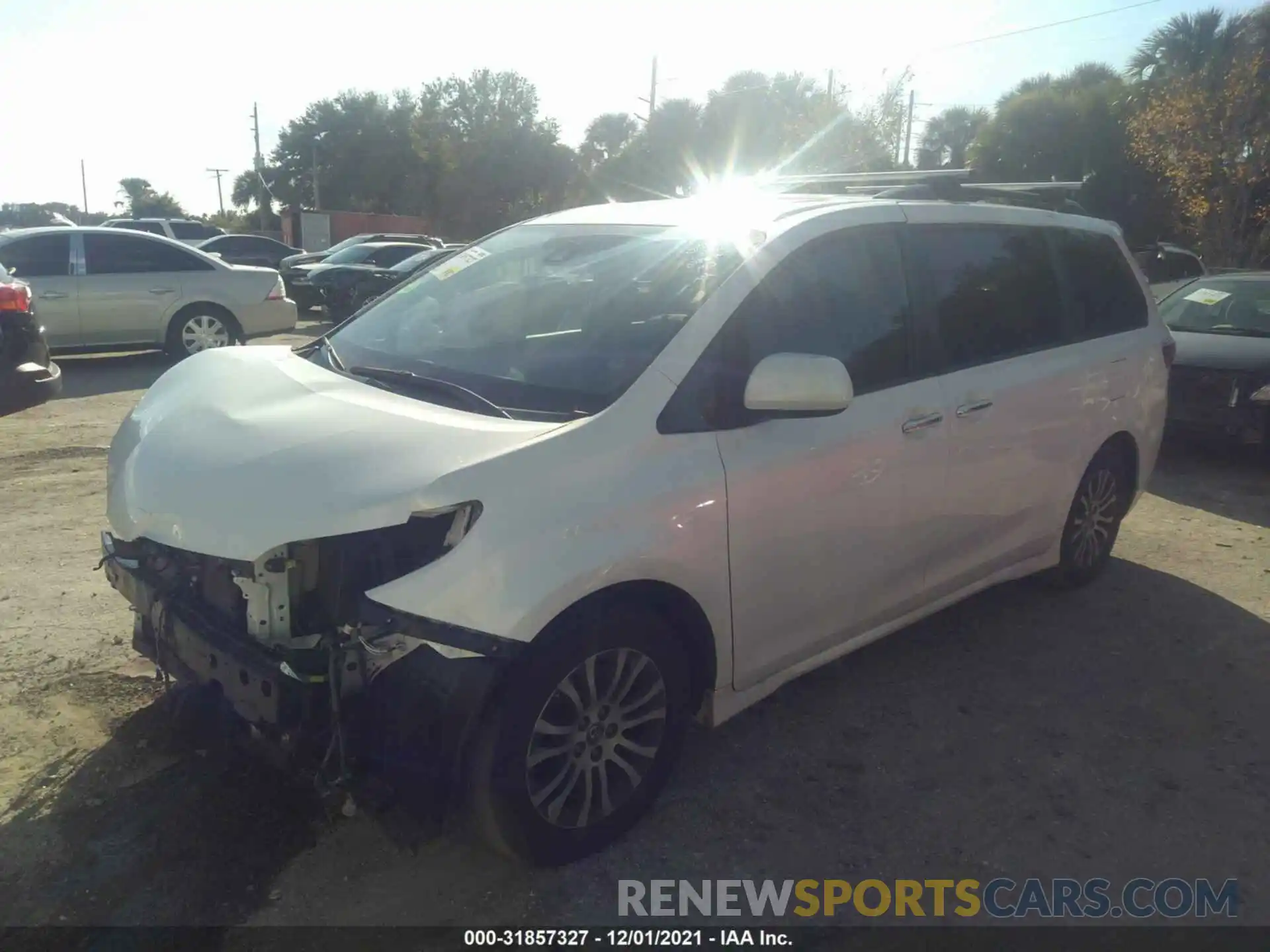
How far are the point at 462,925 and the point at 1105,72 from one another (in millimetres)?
42620

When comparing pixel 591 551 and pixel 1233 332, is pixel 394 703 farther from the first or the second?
pixel 1233 332

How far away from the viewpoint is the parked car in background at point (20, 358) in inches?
267

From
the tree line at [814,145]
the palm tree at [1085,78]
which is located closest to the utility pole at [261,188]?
the tree line at [814,145]

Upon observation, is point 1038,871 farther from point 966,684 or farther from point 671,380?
point 671,380

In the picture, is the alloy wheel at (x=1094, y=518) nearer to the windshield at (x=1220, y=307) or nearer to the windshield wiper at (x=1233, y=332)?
the windshield at (x=1220, y=307)

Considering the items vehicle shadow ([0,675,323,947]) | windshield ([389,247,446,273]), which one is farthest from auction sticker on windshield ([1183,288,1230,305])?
windshield ([389,247,446,273])

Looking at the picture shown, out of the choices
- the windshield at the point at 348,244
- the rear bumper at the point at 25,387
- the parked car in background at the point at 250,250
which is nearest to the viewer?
the rear bumper at the point at 25,387

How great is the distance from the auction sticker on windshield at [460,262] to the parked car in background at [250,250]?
20126 millimetres

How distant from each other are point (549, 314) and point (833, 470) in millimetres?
1079

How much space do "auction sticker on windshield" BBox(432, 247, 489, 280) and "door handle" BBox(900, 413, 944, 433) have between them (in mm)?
1740

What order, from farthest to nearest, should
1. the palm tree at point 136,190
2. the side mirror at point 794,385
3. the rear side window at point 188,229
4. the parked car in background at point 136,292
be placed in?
the palm tree at point 136,190, the rear side window at point 188,229, the parked car in background at point 136,292, the side mirror at point 794,385

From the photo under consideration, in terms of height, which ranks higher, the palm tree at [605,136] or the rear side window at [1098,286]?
the palm tree at [605,136]

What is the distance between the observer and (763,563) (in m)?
3.18

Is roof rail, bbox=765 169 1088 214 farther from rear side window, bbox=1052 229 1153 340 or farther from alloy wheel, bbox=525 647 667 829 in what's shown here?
alloy wheel, bbox=525 647 667 829
